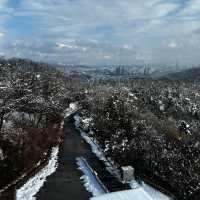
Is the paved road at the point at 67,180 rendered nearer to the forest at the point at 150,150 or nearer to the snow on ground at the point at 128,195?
the snow on ground at the point at 128,195

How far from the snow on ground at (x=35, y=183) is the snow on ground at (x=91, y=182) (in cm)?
337

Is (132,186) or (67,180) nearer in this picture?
(132,186)

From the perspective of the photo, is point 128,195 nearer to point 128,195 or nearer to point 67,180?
point 128,195

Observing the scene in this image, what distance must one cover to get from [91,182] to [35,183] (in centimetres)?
531

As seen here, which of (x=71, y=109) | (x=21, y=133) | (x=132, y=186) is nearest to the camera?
(x=132, y=186)

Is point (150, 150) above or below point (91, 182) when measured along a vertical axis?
above

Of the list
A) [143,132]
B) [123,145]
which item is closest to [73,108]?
[143,132]

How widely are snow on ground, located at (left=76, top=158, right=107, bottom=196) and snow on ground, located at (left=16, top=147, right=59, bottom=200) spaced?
3.37 m

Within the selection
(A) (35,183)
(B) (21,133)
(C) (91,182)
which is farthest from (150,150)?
(B) (21,133)

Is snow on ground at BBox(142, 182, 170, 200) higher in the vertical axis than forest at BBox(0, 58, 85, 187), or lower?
lower

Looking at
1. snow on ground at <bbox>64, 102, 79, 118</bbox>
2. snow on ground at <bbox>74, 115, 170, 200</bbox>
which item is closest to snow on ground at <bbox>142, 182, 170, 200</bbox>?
snow on ground at <bbox>74, 115, 170, 200</bbox>

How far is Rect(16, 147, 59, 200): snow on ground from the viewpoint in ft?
91.0

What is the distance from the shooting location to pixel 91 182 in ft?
101

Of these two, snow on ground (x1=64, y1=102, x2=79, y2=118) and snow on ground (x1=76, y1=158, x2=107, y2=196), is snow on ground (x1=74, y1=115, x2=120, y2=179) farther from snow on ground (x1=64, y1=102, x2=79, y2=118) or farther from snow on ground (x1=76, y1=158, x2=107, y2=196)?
snow on ground (x1=64, y1=102, x2=79, y2=118)
